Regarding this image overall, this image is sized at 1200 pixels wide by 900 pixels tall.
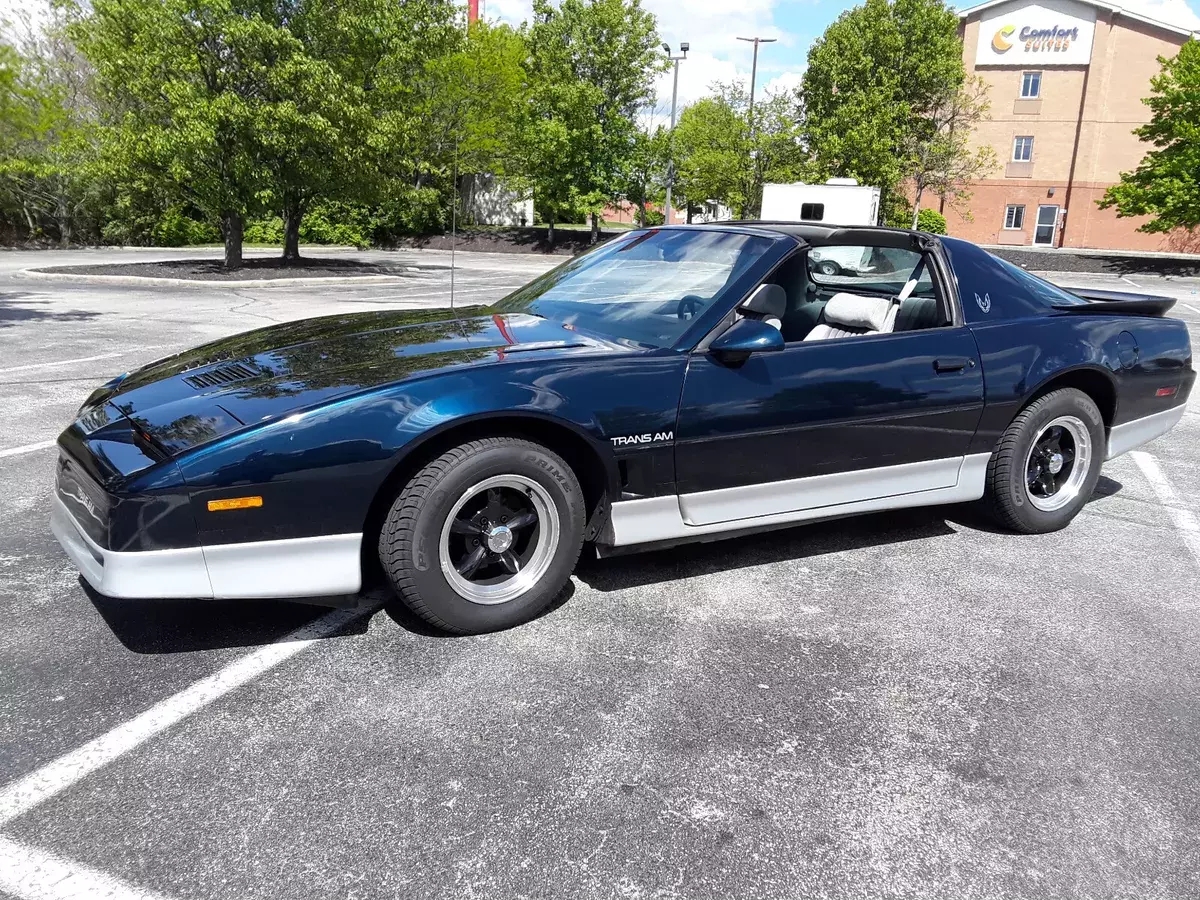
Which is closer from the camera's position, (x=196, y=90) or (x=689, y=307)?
(x=689, y=307)

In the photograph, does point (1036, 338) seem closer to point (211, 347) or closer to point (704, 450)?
point (704, 450)

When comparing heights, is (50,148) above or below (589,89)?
below

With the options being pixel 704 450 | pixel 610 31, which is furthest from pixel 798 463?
pixel 610 31

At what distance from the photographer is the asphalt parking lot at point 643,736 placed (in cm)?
212

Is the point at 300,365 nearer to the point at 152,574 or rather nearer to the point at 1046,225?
the point at 152,574

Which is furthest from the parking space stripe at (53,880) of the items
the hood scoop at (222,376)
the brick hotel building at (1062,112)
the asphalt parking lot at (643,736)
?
the brick hotel building at (1062,112)

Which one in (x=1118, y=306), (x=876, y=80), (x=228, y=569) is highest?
(x=876, y=80)

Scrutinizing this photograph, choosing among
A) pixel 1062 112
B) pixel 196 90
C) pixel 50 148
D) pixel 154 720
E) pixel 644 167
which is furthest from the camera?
pixel 1062 112

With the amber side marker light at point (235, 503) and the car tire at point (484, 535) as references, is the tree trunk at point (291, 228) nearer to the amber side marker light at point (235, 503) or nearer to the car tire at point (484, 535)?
the car tire at point (484, 535)

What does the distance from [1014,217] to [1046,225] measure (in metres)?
1.62

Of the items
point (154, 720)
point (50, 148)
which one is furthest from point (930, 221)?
point (154, 720)

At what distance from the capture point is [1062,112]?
45531 millimetres

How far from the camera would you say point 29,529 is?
4168 millimetres

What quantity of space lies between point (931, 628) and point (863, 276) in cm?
221
